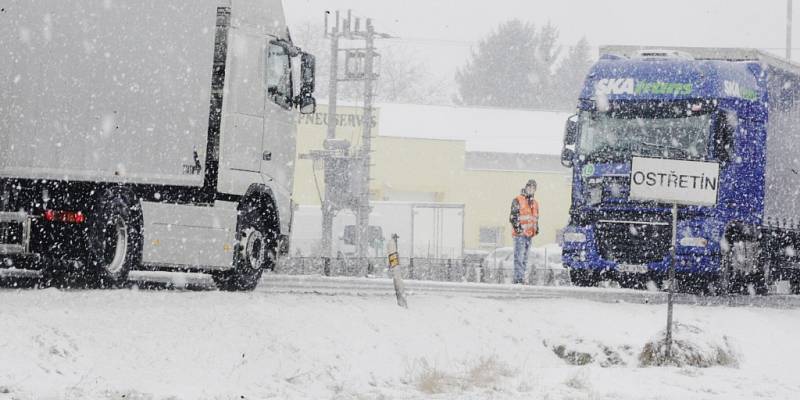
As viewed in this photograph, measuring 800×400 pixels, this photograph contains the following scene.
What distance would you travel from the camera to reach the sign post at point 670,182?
43.3 ft

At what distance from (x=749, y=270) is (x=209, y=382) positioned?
1296cm

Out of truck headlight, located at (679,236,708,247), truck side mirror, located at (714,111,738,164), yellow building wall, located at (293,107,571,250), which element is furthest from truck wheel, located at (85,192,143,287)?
yellow building wall, located at (293,107,571,250)

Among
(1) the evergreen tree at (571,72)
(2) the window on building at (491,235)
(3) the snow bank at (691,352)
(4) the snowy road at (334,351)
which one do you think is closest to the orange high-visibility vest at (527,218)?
(4) the snowy road at (334,351)

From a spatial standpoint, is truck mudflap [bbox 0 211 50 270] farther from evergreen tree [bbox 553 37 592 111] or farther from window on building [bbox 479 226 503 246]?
evergreen tree [bbox 553 37 592 111]

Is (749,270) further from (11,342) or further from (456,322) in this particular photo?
(11,342)

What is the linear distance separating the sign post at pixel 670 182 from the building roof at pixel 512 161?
54.8m

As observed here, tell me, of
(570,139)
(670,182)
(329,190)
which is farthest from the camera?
(329,190)

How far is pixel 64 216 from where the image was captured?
13.0 meters

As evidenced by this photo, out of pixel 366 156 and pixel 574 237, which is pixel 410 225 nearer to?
pixel 366 156

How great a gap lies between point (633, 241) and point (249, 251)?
22.6 ft

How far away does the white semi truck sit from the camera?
13.1m

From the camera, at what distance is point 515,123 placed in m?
72.0

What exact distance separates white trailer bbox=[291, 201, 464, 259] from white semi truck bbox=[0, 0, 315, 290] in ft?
109

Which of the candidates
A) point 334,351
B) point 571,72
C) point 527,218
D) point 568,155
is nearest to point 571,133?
point 568,155
